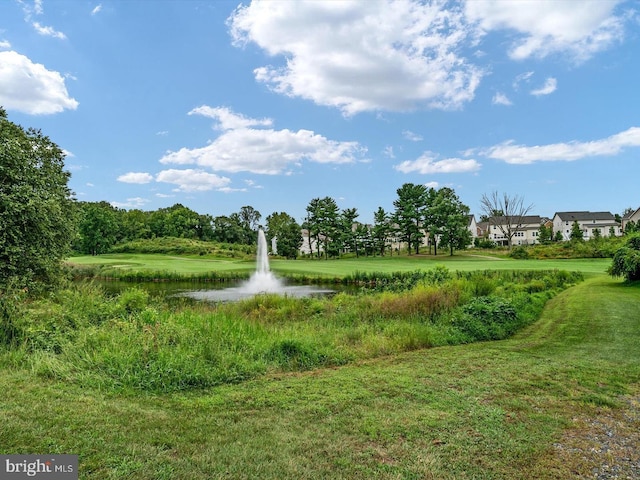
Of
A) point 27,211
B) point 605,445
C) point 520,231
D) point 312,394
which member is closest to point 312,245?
point 520,231

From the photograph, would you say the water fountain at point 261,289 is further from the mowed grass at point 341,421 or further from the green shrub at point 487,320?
the mowed grass at point 341,421

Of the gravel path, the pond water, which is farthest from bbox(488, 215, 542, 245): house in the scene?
the gravel path

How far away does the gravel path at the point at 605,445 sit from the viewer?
9.51 feet

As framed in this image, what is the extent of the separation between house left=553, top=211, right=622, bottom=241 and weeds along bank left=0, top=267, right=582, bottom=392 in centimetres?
7695

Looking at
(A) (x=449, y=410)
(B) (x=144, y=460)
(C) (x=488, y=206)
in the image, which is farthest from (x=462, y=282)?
(C) (x=488, y=206)

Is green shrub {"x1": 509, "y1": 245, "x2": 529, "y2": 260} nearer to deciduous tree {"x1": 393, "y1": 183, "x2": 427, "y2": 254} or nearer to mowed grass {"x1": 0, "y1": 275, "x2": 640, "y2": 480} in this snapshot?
deciduous tree {"x1": 393, "y1": 183, "x2": 427, "y2": 254}

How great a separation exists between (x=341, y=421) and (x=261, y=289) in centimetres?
1920

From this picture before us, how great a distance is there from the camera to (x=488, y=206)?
61969 millimetres

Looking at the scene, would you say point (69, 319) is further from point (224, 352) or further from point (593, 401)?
point (593, 401)

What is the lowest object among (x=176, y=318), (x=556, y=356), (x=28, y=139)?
(x=556, y=356)

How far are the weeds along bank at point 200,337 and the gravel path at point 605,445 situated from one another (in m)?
3.25

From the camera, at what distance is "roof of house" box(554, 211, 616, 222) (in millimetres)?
76688

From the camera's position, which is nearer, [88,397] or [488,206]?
[88,397]

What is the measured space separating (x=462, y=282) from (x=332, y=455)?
1127 cm
